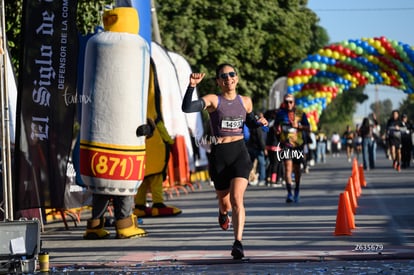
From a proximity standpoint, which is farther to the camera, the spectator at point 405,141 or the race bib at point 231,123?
the spectator at point 405,141

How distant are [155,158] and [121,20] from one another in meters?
3.77

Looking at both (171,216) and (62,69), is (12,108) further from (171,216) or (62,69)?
(171,216)

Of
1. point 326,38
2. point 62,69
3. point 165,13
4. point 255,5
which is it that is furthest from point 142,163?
point 326,38

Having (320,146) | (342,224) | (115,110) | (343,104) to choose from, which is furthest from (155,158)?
(343,104)

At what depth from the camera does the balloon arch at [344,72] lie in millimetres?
35719

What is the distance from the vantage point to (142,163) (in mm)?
13977

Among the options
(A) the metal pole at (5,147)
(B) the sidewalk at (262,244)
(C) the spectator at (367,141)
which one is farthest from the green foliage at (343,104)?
(A) the metal pole at (5,147)

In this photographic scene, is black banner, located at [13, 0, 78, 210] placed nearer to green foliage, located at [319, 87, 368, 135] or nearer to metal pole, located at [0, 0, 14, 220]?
metal pole, located at [0, 0, 14, 220]

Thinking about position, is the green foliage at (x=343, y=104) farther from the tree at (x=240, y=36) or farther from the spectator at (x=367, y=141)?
the spectator at (x=367, y=141)

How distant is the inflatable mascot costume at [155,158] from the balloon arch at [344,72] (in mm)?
18524

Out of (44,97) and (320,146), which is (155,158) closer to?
(44,97)

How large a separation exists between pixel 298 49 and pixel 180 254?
39765 mm

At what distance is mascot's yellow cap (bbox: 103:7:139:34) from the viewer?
13773mm

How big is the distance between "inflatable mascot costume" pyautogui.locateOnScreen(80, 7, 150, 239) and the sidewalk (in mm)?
772
